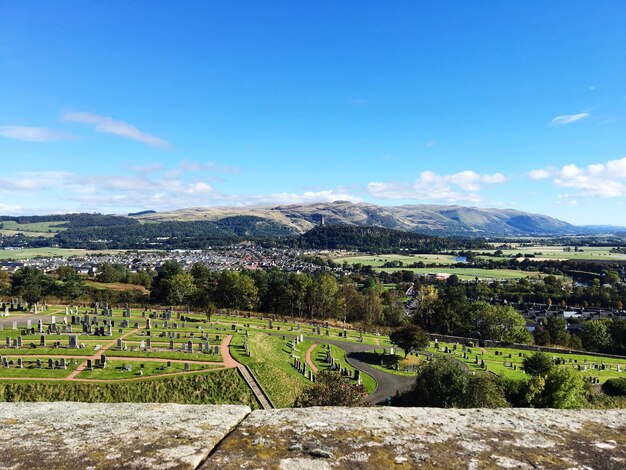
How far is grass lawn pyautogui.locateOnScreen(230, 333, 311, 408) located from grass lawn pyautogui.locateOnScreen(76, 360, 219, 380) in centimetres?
430

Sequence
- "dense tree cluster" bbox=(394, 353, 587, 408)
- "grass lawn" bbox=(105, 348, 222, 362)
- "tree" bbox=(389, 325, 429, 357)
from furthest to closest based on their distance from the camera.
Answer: "tree" bbox=(389, 325, 429, 357), "grass lawn" bbox=(105, 348, 222, 362), "dense tree cluster" bbox=(394, 353, 587, 408)

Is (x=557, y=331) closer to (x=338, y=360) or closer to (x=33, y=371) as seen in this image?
(x=338, y=360)

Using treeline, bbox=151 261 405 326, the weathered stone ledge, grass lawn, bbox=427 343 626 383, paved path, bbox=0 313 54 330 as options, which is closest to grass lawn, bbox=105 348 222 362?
paved path, bbox=0 313 54 330

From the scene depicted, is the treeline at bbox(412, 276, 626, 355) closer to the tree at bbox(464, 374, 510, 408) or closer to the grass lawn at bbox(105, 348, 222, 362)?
the tree at bbox(464, 374, 510, 408)

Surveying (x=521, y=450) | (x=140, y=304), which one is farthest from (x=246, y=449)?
(x=140, y=304)

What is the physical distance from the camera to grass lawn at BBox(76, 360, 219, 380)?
98.5ft

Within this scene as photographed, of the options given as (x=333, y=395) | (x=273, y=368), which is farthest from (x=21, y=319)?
(x=333, y=395)

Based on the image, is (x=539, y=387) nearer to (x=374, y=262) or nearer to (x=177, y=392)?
(x=177, y=392)

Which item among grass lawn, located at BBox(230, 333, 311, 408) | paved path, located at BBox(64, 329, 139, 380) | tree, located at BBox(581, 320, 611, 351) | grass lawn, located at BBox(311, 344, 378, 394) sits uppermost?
paved path, located at BBox(64, 329, 139, 380)

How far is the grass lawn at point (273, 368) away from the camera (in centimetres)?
3216

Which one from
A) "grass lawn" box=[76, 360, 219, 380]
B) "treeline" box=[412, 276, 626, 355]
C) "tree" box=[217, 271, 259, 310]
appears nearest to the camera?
"grass lawn" box=[76, 360, 219, 380]

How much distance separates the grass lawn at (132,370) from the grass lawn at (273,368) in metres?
4.30

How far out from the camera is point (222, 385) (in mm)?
31406

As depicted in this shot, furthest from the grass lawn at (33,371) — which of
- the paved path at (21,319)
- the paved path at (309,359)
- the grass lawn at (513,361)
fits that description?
the grass lawn at (513,361)
